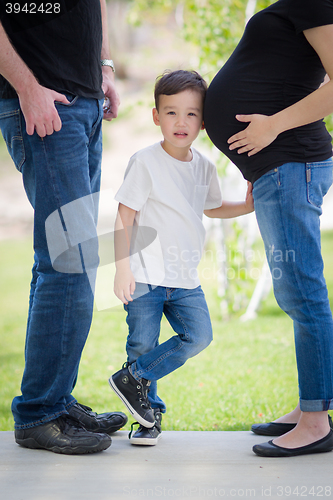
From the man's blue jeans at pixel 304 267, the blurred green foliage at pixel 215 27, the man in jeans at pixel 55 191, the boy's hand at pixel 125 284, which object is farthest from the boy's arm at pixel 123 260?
the blurred green foliage at pixel 215 27

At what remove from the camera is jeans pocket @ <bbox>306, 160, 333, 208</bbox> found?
1444 mm

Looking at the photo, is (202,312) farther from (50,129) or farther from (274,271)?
(50,129)

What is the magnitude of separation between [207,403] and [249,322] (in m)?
1.92

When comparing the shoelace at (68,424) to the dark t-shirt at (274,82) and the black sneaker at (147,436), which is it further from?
the dark t-shirt at (274,82)

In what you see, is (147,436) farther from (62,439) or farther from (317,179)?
(317,179)

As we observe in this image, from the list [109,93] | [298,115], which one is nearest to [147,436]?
[298,115]

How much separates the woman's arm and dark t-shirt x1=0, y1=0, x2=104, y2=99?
0.50 meters

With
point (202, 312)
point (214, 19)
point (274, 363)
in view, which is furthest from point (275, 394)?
point (214, 19)

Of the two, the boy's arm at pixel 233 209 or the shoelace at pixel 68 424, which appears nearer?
the shoelace at pixel 68 424

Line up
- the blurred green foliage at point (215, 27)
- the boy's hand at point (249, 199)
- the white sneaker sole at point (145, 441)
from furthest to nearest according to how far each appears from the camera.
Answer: the blurred green foliage at point (215, 27) → the boy's hand at point (249, 199) → the white sneaker sole at point (145, 441)

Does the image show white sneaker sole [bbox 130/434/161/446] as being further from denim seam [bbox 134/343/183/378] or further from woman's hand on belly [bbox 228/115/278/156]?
woman's hand on belly [bbox 228/115/278/156]

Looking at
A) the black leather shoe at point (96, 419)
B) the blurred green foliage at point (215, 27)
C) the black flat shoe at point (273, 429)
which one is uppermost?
the blurred green foliage at point (215, 27)

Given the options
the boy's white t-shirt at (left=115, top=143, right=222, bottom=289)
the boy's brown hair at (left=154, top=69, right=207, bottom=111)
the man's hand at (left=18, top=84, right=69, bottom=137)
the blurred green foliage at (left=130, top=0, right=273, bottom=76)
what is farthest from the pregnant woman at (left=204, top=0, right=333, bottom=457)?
the blurred green foliage at (left=130, top=0, right=273, bottom=76)

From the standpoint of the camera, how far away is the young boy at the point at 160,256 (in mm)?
1616
